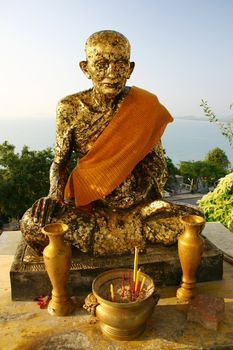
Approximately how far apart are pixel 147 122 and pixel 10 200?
15.6 metres

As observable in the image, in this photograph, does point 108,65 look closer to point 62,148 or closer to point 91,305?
point 62,148

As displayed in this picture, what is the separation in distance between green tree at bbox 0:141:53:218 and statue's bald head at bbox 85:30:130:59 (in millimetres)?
15218

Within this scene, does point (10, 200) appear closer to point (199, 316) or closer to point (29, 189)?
point (29, 189)

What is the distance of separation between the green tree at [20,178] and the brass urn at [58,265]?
15.6 meters

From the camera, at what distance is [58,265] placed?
313cm

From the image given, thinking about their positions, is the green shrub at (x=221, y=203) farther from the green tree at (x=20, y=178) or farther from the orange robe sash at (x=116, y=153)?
the green tree at (x=20, y=178)

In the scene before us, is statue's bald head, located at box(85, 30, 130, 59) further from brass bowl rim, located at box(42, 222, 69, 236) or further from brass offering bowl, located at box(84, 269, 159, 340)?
brass offering bowl, located at box(84, 269, 159, 340)

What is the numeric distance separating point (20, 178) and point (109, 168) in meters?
15.6

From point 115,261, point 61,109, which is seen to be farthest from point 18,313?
point 61,109

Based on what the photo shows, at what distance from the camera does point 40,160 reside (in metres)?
19.5

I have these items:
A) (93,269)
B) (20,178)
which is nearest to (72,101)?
(93,269)

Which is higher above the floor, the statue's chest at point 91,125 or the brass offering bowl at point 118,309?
the statue's chest at point 91,125

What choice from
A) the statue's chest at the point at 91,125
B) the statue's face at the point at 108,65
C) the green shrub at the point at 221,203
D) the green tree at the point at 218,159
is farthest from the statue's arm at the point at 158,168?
the green tree at the point at 218,159

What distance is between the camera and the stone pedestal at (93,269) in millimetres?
3611
